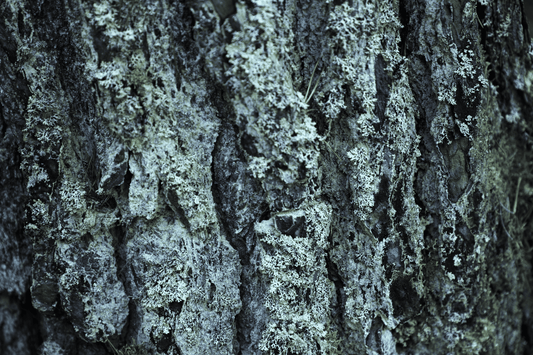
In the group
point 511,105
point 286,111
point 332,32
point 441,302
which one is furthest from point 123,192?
point 511,105

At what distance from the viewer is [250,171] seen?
2.82ft

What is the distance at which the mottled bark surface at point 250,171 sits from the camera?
2.73ft

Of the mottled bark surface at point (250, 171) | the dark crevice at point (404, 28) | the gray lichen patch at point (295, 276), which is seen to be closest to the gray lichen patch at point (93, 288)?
the mottled bark surface at point (250, 171)

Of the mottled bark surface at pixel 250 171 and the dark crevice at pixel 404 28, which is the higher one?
the dark crevice at pixel 404 28

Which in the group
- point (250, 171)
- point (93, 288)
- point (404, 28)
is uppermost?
point (404, 28)

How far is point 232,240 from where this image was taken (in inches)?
35.8

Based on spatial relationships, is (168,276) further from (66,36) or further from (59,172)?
(66,36)

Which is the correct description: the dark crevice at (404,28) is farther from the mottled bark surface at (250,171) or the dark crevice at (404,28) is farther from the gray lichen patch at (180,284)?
the gray lichen patch at (180,284)

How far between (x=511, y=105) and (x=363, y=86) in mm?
434

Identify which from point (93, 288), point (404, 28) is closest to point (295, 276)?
point (93, 288)

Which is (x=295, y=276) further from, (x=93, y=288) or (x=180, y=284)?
(x=93, y=288)

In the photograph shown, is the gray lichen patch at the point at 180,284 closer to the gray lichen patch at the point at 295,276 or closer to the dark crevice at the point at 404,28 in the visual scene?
the gray lichen patch at the point at 295,276

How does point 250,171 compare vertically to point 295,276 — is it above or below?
above

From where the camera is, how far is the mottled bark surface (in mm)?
832
